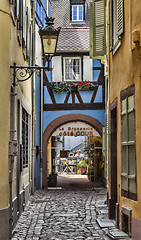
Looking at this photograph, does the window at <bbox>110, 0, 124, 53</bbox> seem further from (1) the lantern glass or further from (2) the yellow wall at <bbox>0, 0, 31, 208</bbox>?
(2) the yellow wall at <bbox>0, 0, 31, 208</bbox>

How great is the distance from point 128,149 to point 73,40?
1282 cm

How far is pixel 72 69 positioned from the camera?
750 inches

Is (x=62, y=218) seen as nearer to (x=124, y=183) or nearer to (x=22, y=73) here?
(x=124, y=183)

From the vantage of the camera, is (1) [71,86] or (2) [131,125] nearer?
(2) [131,125]

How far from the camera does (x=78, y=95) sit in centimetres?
1873

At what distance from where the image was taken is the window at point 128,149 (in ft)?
23.4

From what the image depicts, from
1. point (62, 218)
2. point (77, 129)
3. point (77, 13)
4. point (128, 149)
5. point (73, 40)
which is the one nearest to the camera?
point (128, 149)

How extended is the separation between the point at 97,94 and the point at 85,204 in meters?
6.98

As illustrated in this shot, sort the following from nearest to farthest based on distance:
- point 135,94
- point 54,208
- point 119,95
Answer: point 135,94, point 119,95, point 54,208

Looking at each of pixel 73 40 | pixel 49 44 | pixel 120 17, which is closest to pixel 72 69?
pixel 73 40

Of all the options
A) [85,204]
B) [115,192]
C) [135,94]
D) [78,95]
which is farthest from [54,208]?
[78,95]

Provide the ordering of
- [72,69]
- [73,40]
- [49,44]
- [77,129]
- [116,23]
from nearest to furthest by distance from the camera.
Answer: [49,44]
[116,23]
[72,69]
[77,129]
[73,40]

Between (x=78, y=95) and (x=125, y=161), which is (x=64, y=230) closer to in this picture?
(x=125, y=161)

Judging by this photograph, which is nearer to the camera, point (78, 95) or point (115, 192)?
point (115, 192)
